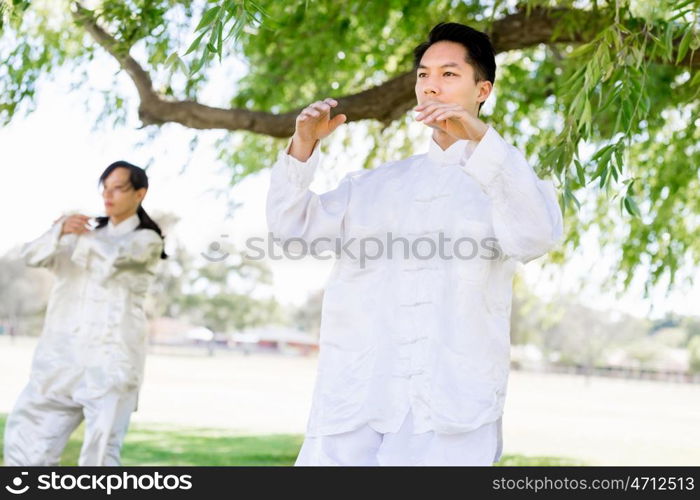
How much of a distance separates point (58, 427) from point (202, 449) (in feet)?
14.5

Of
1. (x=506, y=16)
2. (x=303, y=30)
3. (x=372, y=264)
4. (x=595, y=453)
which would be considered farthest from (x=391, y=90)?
(x=595, y=453)

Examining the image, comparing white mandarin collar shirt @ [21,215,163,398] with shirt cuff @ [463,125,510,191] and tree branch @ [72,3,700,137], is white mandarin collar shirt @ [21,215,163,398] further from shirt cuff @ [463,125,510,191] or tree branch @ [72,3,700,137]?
shirt cuff @ [463,125,510,191]

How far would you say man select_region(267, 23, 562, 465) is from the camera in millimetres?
2131

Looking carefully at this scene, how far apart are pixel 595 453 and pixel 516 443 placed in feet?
3.57

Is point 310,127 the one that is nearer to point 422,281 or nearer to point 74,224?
point 422,281

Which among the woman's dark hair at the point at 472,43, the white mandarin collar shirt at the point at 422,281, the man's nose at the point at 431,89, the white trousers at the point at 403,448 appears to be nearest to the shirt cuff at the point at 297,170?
the white mandarin collar shirt at the point at 422,281

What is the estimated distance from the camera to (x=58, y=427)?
448cm

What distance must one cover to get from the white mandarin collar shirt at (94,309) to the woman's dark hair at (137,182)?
0.25 feet

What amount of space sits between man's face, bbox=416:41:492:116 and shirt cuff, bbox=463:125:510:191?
242mm

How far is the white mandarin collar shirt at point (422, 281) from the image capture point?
213cm

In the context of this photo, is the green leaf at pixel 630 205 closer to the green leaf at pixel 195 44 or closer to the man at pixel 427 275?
the man at pixel 427 275
